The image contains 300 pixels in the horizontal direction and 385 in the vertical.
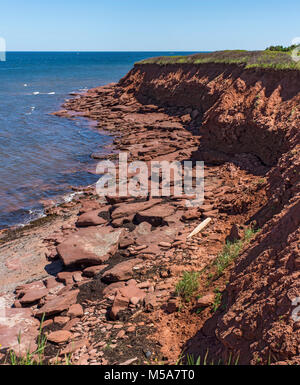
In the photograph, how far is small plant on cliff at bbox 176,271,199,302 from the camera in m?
6.74

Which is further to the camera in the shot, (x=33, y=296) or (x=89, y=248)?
(x=89, y=248)

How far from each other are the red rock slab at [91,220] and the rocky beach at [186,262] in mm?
35

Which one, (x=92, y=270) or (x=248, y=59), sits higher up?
(x=248, y=59)

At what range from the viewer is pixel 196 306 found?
632cm

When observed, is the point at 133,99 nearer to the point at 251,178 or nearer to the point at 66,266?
the point at 251,178

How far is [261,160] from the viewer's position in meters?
14.8

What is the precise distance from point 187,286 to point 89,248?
3495 millimetres

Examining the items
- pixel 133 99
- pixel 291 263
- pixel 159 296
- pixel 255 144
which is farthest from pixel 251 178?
pixel 133 99

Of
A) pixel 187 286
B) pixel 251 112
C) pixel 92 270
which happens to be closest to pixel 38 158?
pixel 251 112

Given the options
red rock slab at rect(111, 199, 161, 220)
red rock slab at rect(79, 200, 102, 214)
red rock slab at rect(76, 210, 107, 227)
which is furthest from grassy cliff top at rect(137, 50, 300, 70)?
red rock slab at rect(76, 210, 107, 227)

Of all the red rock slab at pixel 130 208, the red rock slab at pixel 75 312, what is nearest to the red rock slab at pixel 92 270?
the red rock slab at pixel 75 312

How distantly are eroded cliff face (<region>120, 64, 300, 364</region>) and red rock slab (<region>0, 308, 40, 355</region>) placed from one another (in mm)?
3069

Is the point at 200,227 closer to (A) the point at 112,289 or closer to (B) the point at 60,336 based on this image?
(A) the point at 112,289

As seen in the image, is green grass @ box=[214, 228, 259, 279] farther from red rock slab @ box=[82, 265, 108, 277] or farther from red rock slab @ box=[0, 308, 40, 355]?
red rock slab @ box=[0, 308, 40, 355]
